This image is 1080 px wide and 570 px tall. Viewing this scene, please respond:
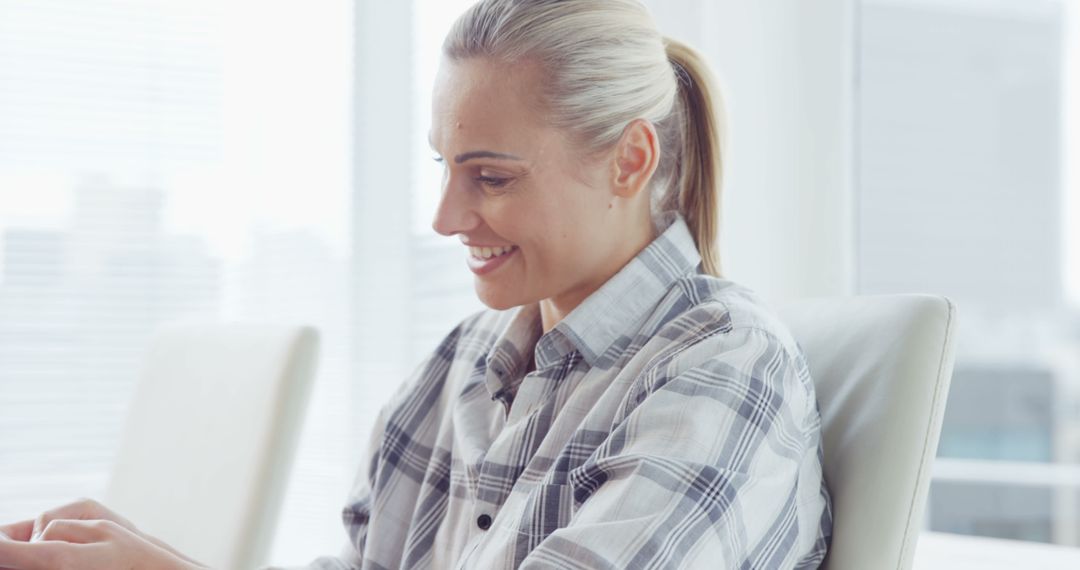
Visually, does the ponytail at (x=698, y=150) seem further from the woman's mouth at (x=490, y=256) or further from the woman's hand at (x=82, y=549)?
the woman's hand at (x=82, y=549)

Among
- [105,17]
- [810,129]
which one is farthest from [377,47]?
[810,129]

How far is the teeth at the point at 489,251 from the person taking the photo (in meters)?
1.11

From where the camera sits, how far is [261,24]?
2.28 m

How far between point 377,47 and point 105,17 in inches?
22.2

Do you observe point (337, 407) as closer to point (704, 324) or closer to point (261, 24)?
point (261, 24)

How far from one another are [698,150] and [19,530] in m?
0.83

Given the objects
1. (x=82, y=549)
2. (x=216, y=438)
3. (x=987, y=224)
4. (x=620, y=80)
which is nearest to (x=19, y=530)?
(x=82, y=549)

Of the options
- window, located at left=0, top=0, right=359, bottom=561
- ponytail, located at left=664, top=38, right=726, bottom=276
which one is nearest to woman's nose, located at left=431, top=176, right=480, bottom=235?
ponytail, located at left=664, top=38, right=726, bottom=276

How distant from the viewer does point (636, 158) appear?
112 cm

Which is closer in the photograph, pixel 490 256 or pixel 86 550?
pixel 86 550

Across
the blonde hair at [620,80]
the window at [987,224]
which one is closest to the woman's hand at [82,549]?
the blonde hair at [620,80]

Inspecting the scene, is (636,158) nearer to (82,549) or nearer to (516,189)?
(516,189)

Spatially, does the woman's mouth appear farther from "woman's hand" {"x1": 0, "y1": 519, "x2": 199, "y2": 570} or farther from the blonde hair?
"woman's hand" {"x1": 0, "y1": 519, "x2": 199, "y2": 570}

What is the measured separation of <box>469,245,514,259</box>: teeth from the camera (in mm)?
1114
